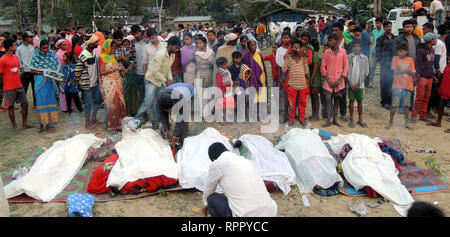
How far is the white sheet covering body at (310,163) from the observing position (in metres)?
4.25

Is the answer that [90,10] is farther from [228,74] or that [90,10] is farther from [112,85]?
[228,74]

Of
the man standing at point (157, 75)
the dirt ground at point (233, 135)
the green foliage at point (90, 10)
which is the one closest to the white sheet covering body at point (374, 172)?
the dirt ground at point (233, 135)

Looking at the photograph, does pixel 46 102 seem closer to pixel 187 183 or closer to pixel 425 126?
pixel 187 183

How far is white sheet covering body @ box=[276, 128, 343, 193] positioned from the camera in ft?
14.0

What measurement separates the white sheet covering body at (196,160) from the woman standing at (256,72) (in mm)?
1826

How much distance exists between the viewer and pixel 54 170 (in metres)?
4.48

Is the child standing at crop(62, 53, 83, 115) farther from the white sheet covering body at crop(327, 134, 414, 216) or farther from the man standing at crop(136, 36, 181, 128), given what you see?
the white sheet covering body at crop(327, 134, 414, 216)

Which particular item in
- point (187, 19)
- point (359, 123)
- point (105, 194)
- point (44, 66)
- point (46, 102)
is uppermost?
point (187, 19)

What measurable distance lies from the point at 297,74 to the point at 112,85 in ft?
11.3

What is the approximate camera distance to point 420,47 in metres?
6.64

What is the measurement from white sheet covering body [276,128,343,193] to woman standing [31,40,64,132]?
4526mm

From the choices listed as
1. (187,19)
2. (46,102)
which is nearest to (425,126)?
(46,102)

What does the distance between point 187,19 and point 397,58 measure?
3790 cm

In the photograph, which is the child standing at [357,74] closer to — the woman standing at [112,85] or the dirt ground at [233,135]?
the dirt ground at [233,135]
